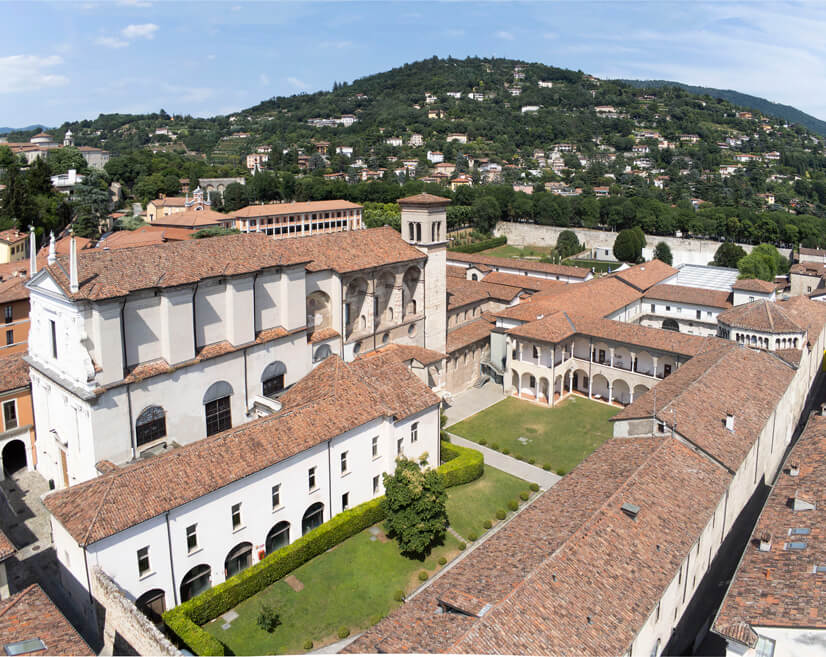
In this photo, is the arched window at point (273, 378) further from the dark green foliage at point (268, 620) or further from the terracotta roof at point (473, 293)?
the terracotta roof at point (473, 293)

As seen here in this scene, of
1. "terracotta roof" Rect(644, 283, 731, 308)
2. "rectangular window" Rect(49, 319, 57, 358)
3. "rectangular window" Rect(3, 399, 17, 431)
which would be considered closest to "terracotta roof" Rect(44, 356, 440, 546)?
"rectangular window" Rect(49, 319, 57, 358)

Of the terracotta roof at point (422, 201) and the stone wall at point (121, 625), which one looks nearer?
the stone wall at point (121, 625)

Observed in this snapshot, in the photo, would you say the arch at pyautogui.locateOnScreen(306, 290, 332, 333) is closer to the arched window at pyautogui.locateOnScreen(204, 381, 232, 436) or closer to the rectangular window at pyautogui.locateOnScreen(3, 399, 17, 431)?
the arched window at pyautogui.locateOnScreen(204, 381, 232, 436)

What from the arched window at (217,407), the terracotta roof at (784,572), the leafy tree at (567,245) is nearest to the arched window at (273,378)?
the arched window at (217,407)

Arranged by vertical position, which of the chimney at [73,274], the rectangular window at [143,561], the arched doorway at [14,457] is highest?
the chimney at [73,274]

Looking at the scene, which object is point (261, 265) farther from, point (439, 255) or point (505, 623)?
point (505, 623)
